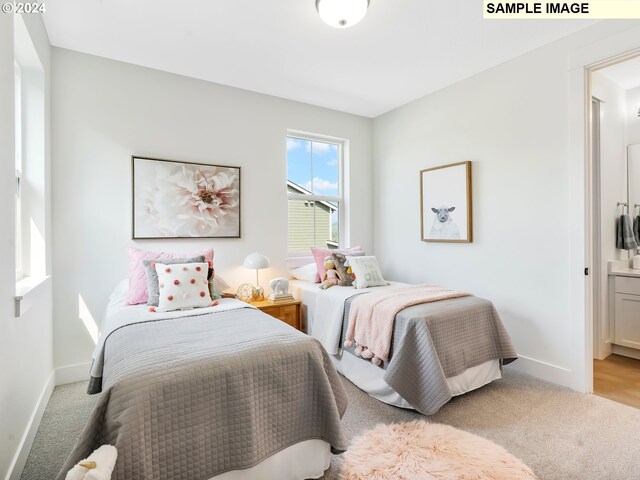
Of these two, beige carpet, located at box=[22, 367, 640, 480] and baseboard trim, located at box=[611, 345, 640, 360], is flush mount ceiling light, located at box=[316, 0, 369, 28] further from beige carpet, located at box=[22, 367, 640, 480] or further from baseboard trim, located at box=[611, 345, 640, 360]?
baseboard trim, located at box=[611, 345, 640, 360]

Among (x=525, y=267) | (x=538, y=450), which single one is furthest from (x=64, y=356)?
(x=525, y=267)

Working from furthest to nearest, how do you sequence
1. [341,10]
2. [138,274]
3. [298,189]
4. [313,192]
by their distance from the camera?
[313,192] < [298,189] < [138,274] < [341,10]

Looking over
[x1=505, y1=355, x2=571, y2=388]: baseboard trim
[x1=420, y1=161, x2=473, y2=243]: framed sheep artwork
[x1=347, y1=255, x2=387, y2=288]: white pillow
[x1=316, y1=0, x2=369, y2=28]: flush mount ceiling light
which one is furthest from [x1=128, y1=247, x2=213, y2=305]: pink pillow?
[x1=505, y1=355, x2=571, y2=388]: baseboard trim

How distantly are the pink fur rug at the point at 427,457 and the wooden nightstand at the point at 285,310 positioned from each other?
1.33 metres

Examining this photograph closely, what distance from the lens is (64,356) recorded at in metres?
2.70

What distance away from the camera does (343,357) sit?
9.13 feet

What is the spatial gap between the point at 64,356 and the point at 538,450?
3.29m

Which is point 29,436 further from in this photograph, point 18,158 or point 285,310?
point 285,310

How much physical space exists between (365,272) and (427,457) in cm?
166

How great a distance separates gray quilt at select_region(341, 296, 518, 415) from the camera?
2.11 m

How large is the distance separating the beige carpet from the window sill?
781mm

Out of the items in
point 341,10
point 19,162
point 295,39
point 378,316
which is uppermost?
point 295,39

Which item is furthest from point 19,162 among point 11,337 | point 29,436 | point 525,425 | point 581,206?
point 581,206

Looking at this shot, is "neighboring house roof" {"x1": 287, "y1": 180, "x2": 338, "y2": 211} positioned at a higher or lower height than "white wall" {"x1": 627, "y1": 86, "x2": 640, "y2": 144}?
lower
